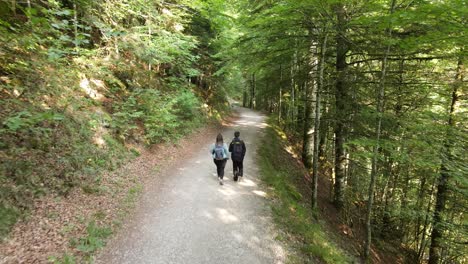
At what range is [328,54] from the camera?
10633mm

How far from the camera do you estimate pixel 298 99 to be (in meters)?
11.2

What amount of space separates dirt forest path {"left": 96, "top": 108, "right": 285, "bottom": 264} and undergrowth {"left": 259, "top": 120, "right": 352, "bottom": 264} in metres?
0.52

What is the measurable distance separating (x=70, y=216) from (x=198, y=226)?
10.1ft

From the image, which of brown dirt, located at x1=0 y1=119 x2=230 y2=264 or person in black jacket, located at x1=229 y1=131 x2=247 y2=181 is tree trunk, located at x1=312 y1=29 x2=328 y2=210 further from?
brown dirt, located at x1=0 y1=119 x2=230 y2=264

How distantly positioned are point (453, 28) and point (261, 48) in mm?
6665

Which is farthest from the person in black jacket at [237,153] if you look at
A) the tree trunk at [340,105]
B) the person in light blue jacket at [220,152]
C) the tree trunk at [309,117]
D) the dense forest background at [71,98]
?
Answer: the dense forest background at [71,98]

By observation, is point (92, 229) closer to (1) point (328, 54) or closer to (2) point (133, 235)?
(2) point (133, 235)

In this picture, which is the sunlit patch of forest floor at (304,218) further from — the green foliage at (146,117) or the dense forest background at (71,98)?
the dense forest background at (71,98)

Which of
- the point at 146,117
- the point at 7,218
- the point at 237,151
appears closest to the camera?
the point at 7,218

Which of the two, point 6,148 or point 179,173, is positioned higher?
point 6,148

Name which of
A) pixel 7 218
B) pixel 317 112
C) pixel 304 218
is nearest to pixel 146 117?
pixel 7 218

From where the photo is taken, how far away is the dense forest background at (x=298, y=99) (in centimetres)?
580

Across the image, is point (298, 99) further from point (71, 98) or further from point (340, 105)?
point (71, 98)

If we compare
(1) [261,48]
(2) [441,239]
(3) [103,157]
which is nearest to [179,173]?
(3) [103,157]
